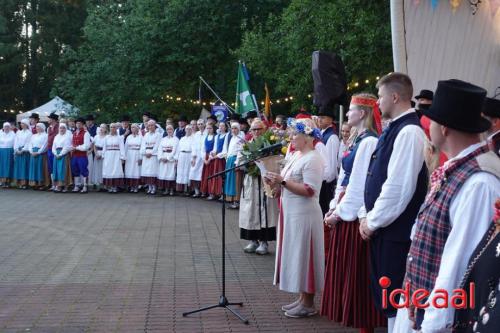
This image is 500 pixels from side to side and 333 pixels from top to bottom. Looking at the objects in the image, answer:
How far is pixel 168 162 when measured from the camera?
17281 millimetres

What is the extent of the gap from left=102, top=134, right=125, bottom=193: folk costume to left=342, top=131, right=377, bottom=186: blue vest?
13190 mm

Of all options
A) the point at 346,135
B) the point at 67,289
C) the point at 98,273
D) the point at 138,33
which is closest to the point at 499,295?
the point at 67,289

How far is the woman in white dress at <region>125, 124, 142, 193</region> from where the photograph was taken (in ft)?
58.5

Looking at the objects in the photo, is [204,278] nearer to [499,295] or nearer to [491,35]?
[491,35]

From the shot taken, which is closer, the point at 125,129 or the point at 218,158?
the point at 218,158

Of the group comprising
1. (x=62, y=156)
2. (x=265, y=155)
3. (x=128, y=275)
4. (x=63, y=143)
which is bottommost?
(x=128, y=275)

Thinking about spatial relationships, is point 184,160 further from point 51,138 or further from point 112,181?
point 51,138

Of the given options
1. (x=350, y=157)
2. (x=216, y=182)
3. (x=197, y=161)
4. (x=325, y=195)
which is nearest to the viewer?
(x=350, y=157)

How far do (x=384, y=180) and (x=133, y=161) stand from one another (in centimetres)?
1426

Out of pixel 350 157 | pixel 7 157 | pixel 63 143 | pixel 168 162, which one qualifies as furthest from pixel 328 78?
pixel 7 157

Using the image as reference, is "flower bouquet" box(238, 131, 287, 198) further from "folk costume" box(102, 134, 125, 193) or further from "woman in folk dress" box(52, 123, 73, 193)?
"woman in folk dress" box(52, 123, 73, 193)

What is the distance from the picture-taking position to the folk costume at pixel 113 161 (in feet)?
58.1

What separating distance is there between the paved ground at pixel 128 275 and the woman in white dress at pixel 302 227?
38 centimetres

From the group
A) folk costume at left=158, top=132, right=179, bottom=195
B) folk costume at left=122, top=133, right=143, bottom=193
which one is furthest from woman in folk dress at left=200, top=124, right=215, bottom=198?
folk costume at left=122, top=133, right=143, bottom=193
